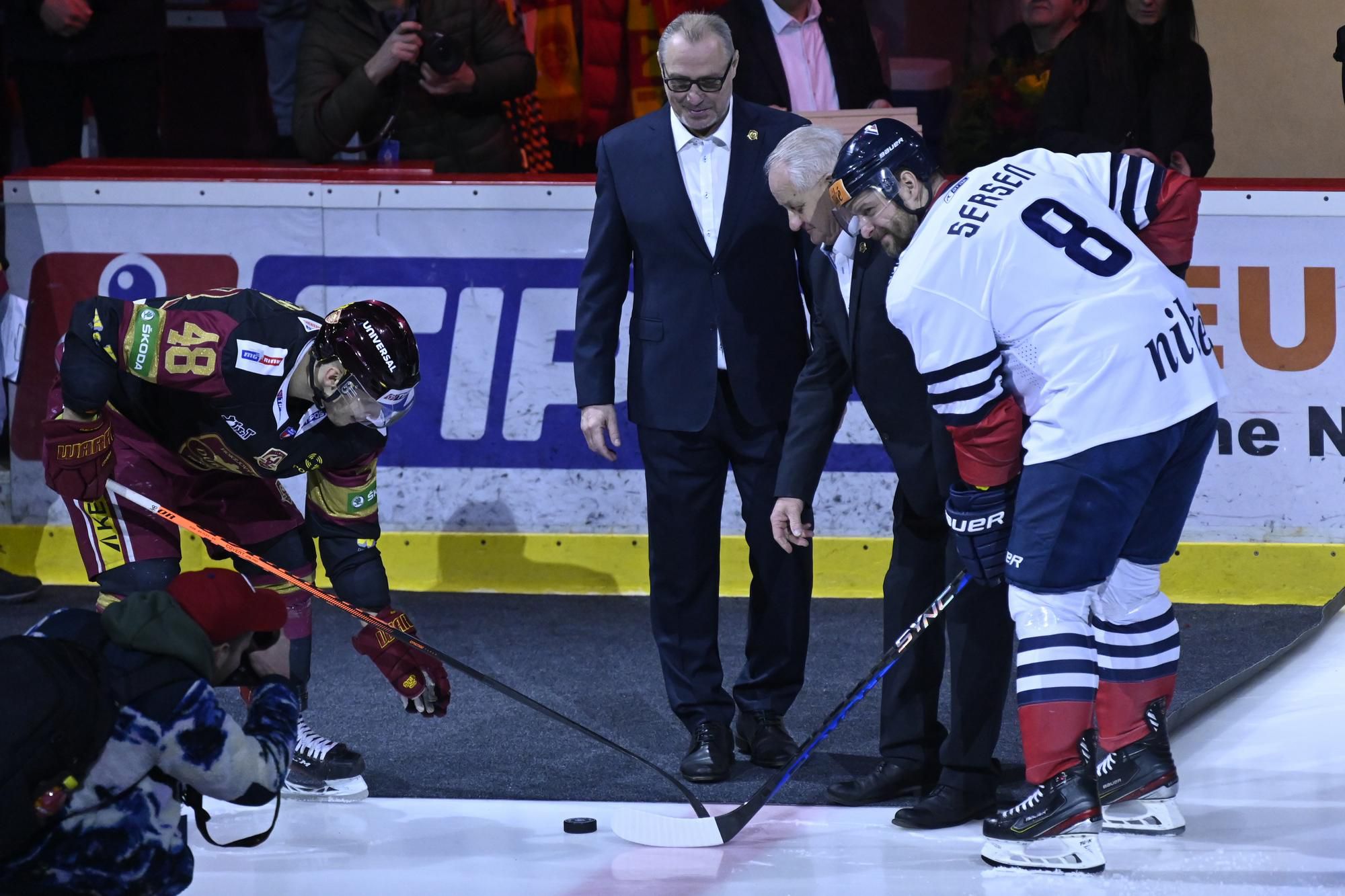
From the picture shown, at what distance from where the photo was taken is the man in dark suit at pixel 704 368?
159 inches

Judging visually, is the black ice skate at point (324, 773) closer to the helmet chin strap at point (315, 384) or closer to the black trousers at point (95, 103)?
the helmet chin strap at point (315, 384)

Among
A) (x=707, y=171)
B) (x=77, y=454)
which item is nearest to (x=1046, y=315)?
(x=707, y=171)

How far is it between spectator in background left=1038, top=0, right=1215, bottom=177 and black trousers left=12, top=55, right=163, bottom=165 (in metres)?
3.20

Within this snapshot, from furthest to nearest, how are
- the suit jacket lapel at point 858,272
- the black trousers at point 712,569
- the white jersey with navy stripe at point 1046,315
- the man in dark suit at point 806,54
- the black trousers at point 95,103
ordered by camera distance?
the black trousers at point 95,103
the man in dark suit at point 806,54
the black trousers at point 712,569
the suit jacket lapel at point 858,272
the white jersey with navy stripe at point 1046,315

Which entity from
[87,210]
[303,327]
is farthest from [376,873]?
[87,210]

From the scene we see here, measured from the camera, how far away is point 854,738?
4285 millimetres

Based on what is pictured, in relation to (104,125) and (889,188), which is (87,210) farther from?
(889,188)

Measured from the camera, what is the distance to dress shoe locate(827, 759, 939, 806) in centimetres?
382

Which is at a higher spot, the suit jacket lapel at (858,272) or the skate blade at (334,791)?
the suit jacket lapel at (858,272)

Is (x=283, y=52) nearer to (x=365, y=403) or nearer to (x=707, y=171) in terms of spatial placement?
(x=707, y=171)

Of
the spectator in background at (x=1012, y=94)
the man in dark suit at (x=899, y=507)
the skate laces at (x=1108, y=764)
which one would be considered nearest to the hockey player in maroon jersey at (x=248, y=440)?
the man in dark suit at (x=899, y=507)

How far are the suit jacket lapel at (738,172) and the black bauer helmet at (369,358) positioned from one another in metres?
0.84

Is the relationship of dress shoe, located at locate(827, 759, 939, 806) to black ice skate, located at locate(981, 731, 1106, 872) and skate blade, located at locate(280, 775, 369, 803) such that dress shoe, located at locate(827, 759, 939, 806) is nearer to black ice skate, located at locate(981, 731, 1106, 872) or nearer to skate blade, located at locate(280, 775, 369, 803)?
black ice skate, located at locate(981, 731, 1106, 872)

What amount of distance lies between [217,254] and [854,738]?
2.73m
